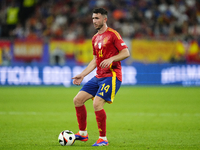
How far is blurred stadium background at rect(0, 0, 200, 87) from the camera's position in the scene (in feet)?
63.1

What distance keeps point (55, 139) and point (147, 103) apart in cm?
670

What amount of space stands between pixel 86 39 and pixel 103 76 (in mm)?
15111

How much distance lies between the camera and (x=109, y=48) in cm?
602

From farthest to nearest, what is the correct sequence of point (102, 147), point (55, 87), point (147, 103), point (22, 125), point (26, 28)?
point (26, 28) < point (55, 87) < point (147, 103) < point (22, 125) < point (102, 147)

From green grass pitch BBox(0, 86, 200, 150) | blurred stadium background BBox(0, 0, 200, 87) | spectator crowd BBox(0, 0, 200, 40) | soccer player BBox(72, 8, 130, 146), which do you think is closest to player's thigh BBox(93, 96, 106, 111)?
soccer player BBox(72, 8, 130, 146)

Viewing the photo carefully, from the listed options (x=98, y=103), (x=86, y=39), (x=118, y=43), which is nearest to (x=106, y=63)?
(x=118, y=43)

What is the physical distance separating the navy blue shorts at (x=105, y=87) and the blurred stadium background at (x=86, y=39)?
12327 millimetres

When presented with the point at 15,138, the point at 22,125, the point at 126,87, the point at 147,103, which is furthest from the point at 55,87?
the point at 15,138

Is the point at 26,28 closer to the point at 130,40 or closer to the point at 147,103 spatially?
the point at 130,40

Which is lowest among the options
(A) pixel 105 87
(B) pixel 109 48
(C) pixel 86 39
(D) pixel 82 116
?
(D) pixel 82 116

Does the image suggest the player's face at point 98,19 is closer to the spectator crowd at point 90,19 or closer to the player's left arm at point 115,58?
the player's left arm at point 115,58

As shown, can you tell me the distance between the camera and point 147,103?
12.8 m

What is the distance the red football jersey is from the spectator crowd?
15311mm

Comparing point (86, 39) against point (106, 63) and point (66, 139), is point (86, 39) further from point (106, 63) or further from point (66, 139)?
point (106, 63)
